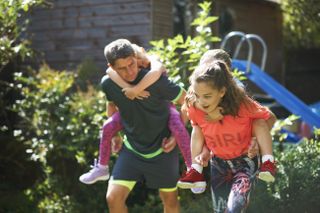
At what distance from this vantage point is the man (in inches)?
198

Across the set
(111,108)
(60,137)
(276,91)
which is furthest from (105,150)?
(276,91)

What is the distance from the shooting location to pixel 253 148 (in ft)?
13.3

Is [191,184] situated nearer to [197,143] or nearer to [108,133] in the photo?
[197,143]

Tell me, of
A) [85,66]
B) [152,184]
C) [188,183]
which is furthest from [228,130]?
[85,66]

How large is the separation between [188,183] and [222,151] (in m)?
0.33

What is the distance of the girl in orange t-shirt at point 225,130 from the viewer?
3.90m

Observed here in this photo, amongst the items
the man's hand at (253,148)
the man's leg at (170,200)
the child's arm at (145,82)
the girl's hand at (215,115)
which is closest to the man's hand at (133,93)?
the child's arm at (145,82)

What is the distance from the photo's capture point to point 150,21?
9930 mm

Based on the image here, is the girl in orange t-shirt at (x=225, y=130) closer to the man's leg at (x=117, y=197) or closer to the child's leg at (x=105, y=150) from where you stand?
the man's leg at (x=117, y=197)

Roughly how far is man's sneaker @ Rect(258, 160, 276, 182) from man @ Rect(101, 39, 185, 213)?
1.38 m

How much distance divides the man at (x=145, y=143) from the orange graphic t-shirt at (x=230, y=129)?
2.96 ft

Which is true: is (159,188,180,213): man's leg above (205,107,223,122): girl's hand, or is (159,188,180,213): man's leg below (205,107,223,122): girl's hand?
below

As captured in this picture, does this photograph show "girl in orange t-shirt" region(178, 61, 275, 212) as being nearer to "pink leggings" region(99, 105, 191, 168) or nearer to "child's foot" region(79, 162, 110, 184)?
"pink leggings" region(99, 105, 191, 168)

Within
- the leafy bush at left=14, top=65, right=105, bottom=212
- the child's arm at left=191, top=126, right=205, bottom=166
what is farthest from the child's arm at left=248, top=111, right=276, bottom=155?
the leafy bush at left=14, top=65, right=105, bottom=212
